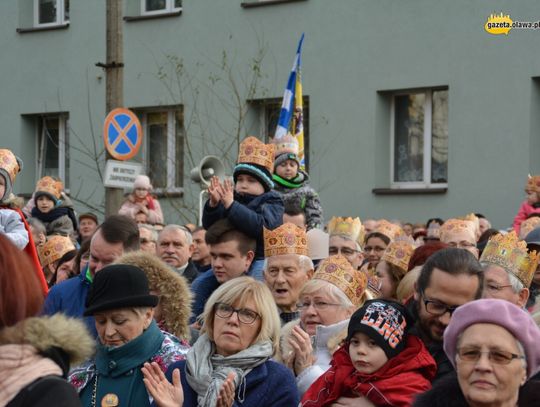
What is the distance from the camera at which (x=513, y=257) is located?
634 cm

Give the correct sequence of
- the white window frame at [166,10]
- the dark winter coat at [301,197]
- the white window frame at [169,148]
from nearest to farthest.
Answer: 1. the dark winter coat at [301,197]
2. the white window frame at [169,148]
3. the white window frame at [166,10]

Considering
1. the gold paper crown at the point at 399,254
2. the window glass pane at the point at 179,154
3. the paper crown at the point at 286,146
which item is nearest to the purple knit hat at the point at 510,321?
the gold paper crown at the point at 399,254

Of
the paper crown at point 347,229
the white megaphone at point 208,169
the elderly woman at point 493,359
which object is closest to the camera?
the elderly woman at point 493,359

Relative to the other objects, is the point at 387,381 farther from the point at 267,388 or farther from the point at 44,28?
the point at 44,28

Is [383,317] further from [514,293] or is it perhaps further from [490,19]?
[490,19]

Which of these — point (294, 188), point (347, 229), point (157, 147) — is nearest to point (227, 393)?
point (347, 229)

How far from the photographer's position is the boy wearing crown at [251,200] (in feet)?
23.3

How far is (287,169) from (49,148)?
531 inches

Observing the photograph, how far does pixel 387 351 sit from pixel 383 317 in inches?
6.3

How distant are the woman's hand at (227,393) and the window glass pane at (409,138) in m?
12.9

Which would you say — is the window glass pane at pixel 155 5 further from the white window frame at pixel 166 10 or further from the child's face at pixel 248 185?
the child's face at pixel 248 185

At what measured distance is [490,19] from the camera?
16094 millimetres

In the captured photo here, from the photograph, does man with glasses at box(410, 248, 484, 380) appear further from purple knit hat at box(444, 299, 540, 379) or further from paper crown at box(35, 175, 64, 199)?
paper crown at box(35, 175, 64, 199)

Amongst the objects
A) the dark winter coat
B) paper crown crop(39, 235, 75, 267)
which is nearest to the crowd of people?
paper crown crop(39, 235, 75, 267)
